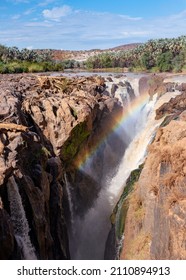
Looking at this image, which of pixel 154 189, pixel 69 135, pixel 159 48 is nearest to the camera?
Answer: pixel 154 189

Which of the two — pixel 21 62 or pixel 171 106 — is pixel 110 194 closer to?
pixel 171 106

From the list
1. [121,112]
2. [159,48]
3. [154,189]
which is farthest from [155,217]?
[159,48]

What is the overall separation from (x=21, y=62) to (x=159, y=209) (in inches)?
2631

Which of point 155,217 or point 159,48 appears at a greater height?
point 159,48

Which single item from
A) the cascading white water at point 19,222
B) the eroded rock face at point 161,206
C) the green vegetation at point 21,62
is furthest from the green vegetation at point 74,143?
the green vegetation at point 21,62

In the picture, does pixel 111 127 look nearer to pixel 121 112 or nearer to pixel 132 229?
pixel 121 112

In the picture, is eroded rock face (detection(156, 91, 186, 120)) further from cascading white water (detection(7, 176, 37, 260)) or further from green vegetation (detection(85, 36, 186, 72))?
green vegetation (detection(85, 36, 186, 72))

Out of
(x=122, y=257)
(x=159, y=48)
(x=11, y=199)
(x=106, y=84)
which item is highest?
(x=159, y=48)

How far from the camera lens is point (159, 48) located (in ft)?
270

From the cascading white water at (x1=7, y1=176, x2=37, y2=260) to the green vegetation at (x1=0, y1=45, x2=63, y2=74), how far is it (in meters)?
48.8

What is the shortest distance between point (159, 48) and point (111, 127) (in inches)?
2017

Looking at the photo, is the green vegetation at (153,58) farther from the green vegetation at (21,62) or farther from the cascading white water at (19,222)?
the cascading white water at (19,222)

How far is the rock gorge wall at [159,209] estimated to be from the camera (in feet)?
47.2

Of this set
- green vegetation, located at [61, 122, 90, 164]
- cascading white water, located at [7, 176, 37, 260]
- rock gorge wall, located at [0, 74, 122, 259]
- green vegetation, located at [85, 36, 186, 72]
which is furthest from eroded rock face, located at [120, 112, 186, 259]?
green vegetation, located at [85, 36, 186, 72]
